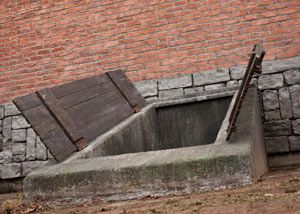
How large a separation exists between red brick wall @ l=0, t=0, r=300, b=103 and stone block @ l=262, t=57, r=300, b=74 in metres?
0.10

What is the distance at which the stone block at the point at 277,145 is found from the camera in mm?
4898

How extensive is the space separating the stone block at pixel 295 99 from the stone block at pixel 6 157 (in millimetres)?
4062

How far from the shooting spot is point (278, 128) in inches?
196

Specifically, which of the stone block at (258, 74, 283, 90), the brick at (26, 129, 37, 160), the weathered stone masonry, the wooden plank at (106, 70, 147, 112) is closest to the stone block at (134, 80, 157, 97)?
the weathered stone masonry

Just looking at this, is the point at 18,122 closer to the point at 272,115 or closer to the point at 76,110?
the point at 76,110

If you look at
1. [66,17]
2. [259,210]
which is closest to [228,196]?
[259,210]

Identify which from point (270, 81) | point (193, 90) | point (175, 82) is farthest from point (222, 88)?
point (175, 82)

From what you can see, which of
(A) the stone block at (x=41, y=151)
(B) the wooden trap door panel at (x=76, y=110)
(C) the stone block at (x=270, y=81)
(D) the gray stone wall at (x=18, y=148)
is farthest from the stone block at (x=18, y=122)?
(C) the stone block at (x=270, y=81)

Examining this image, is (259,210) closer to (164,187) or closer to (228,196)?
(228,196)

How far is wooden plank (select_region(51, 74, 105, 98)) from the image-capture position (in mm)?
3653

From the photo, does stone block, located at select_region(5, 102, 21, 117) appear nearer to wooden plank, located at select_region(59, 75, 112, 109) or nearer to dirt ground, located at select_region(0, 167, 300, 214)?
wooden plank, located at select_region(59, 75, 112, 109)

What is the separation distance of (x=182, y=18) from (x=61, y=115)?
9.25 feet

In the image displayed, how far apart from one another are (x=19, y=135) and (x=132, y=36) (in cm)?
225

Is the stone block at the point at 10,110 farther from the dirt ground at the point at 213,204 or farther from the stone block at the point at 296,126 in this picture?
the stone block at the point at 296,126
